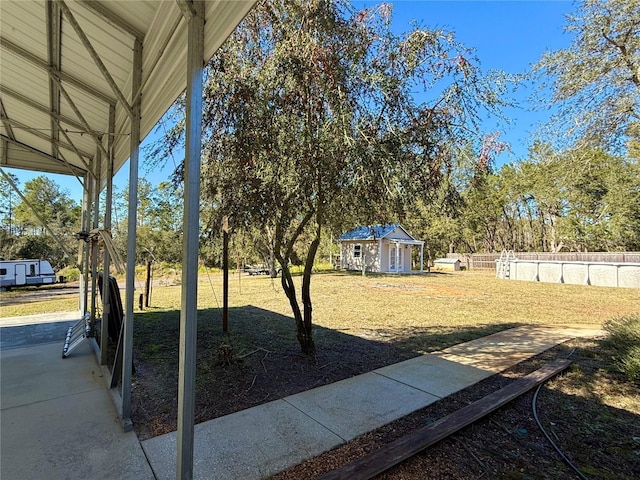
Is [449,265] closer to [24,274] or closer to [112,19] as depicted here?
[24,274]

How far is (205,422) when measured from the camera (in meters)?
2.70

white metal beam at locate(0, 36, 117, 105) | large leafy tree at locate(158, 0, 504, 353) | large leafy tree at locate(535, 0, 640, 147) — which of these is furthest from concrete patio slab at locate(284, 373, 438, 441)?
large leafy tree at locate(535, 0, 640, 147)

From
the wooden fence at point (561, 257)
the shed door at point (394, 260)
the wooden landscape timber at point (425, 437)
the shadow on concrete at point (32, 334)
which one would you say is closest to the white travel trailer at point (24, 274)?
the shadow on concrete at point (32, 334)

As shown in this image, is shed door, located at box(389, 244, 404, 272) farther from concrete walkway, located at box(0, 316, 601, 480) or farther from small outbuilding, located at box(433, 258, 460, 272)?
concrete walkway, located at box(0, 316, 601, 480)

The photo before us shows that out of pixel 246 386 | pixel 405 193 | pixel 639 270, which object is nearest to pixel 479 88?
pixel 405 193

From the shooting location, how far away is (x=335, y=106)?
320 cm

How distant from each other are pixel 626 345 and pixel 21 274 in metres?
19.9

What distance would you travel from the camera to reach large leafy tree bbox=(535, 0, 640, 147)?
14.7 ft

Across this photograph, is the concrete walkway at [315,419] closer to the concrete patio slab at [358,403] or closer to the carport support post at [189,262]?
the concrete patio slab at [358,403]

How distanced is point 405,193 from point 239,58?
2237 millimetres

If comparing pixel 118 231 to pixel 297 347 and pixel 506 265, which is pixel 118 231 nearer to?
pixel 297 347

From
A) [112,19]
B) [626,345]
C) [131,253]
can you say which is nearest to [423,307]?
[626,345]

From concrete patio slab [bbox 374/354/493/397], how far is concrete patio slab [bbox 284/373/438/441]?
0.51ft

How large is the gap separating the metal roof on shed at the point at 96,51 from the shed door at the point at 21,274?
14.0 meters
